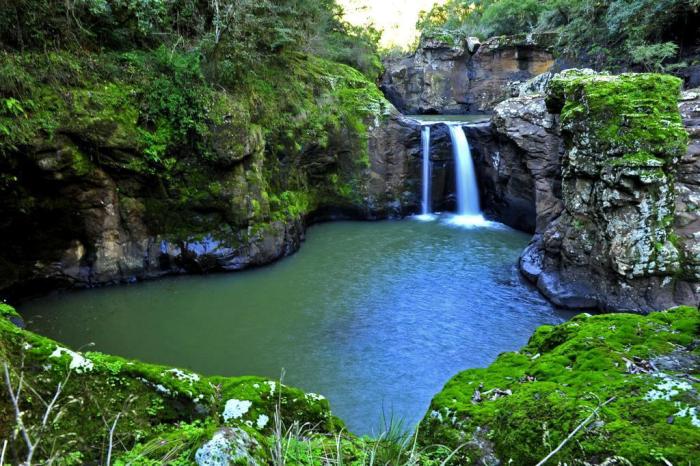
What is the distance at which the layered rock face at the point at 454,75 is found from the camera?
2884 cm

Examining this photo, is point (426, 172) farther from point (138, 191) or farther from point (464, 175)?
point (138, 191)

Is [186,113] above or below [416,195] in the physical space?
above

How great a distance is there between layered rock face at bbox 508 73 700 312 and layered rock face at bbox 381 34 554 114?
2038cm

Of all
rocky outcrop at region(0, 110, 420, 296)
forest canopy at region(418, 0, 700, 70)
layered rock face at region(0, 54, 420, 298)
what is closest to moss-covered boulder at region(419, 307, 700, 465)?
rocky outcrop at region(0, 110, 420, 296)

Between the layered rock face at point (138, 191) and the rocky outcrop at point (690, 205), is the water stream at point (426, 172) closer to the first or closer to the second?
the layered rock face at point (138, 191)

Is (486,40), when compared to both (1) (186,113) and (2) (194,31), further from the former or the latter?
(1) (186,113)

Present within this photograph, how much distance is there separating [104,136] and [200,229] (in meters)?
2.92

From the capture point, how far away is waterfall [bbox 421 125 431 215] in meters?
16.6

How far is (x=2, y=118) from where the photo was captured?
8.24 meters

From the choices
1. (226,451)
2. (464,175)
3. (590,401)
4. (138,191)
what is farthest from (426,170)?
(226,451)

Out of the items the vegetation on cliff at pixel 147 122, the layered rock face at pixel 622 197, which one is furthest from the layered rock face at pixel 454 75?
the layered rock face at pixel 622 197

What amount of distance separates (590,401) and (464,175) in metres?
14.6

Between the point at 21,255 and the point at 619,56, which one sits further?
the point at 619,56

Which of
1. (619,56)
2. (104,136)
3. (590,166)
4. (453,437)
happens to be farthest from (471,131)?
(453,437)
